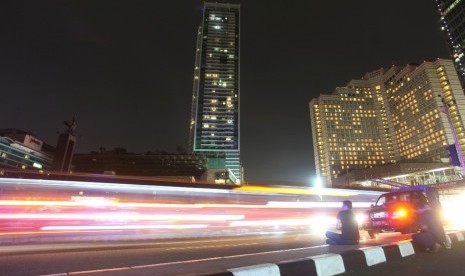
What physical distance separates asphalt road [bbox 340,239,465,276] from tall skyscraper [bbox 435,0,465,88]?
13924 cm

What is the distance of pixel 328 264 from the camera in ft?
13.2

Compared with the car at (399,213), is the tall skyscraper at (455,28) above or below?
above

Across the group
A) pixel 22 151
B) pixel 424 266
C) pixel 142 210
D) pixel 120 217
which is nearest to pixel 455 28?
pixel 142 210

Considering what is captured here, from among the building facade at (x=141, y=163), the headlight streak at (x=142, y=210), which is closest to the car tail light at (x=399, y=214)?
the headlight streak at (x=142, y=210)

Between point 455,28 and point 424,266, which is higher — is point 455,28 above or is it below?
above

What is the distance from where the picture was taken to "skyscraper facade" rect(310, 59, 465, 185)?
13538 cm

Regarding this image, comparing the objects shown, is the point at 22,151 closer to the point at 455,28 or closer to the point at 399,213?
the point at 399,213

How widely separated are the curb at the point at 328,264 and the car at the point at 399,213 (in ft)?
18.2

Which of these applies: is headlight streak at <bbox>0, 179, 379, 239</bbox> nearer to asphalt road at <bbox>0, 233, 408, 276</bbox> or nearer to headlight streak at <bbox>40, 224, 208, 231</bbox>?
headlight streak at <bbox>40, 224, 208, 231</bbox>

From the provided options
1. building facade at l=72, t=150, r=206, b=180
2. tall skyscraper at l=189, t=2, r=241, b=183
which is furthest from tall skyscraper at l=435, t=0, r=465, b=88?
building facade at l=72, t=150, r=206, b=180

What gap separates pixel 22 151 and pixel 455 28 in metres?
181

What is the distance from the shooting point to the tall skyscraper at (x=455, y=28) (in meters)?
116

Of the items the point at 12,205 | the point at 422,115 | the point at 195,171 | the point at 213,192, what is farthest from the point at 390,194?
the point at 422,115

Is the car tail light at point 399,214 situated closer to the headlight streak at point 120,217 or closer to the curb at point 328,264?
the curb at point 328,264
